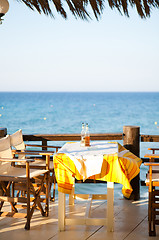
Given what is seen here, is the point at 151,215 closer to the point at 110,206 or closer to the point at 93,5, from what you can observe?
the point at 110,206

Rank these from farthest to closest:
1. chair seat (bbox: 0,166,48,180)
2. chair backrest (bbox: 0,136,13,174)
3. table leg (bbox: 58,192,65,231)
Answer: chair backrest (bbox: 0,136,13,174) → chair seat (bbox: 0,166,48,180) → table leg (bbox: 58,192,65,231)

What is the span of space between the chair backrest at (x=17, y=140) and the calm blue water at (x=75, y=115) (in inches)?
714

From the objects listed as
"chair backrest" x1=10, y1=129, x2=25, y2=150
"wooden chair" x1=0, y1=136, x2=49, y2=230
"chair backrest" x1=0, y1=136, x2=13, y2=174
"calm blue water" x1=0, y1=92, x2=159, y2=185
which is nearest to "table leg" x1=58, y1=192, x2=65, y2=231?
"wooden chair" x1=0, y1=136, x2=49, y2=230

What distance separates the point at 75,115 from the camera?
2953 cm

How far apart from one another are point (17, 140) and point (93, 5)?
1.70 meters

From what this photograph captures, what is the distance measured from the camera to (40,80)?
32.0m

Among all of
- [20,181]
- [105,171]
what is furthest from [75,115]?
[105,171]

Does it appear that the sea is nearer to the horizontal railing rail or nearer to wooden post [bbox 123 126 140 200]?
the horizontal railing rail

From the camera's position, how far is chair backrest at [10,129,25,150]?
170 inches

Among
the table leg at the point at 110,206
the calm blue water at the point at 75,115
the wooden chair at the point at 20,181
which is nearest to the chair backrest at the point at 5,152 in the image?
the wooden chair at the point at 20,181

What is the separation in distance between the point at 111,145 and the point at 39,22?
25696mm

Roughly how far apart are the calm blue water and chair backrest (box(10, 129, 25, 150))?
1814 cm

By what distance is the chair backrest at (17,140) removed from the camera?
4325mm

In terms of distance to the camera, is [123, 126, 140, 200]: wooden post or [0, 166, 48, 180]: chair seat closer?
[0, 166, 48, 180]: chair seat
